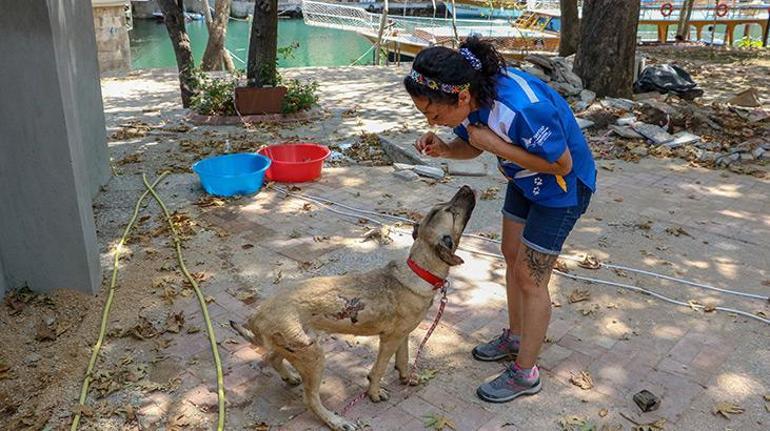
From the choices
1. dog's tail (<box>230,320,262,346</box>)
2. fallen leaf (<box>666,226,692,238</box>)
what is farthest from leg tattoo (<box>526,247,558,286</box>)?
fallen leaf (<box>666,226,692,238</box>)

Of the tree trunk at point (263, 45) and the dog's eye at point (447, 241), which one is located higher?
the tree trunk at point (263, 45)

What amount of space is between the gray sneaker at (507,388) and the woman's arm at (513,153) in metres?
1.19

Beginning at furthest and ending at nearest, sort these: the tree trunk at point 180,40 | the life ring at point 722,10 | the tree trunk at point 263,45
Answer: the life ring at point 722,10 < the tree trunk at point 180,40 < the tree trunk at point 263,45

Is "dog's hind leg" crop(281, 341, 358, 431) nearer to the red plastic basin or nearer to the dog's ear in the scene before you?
the dog's ear

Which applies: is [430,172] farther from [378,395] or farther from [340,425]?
[340,425]

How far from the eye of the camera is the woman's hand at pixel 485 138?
2.51 meters

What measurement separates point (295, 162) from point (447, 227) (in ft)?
12.7

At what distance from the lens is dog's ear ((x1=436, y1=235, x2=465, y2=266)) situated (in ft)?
8.96

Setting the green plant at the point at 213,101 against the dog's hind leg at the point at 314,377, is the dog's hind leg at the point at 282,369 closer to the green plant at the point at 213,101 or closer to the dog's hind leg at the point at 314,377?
the dog's hind leg at the point at 314,377

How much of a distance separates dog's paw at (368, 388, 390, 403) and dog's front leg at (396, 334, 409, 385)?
15 cm

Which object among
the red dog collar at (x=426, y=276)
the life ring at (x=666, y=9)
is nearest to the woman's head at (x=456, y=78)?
the red dog collar at (x=426, y=276)

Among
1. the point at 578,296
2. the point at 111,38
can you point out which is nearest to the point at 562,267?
the point at 578,296

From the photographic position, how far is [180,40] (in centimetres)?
980

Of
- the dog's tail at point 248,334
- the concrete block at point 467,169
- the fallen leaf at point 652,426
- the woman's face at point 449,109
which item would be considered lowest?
the fallen leaf at point 652,426
